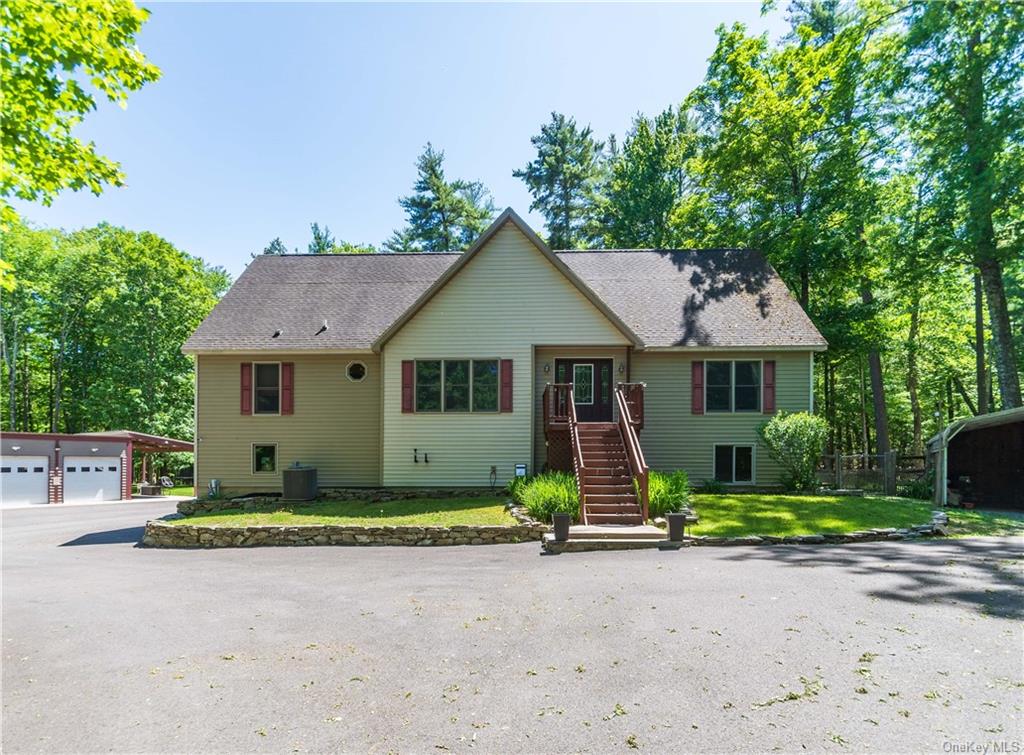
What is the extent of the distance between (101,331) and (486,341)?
106 feet

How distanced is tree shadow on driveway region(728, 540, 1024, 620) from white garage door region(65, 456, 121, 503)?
29201 millimetres

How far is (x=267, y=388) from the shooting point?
631 inches

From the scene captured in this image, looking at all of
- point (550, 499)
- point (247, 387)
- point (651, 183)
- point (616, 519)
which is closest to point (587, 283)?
point (550, 499)

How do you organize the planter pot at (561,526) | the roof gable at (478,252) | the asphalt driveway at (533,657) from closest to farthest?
the asphalt driveway at (533,657), the planter pot at (561,526), the roof gable at (478,252)

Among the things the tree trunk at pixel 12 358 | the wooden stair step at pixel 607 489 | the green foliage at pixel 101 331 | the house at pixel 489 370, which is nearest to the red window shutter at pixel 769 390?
the house at pixel 489 370

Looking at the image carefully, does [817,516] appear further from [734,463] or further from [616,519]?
[616,519]

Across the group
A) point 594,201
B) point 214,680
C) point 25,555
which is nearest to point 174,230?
point 594,201

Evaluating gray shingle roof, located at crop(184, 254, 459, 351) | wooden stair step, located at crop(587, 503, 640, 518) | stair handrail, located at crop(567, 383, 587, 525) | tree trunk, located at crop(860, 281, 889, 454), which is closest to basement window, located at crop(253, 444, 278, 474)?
gray shingle roof, located at crop(184, 254, 459, 351)

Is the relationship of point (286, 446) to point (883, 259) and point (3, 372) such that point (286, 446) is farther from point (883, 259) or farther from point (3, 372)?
point (3, 372)

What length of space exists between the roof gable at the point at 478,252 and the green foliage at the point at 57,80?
25.2 ft

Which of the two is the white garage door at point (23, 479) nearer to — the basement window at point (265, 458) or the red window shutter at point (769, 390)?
the basement window at point (265, 458)

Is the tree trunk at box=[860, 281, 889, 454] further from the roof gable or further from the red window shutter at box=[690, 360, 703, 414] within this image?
the roof gable

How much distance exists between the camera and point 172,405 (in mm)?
36062

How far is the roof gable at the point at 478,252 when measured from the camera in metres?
14.3
